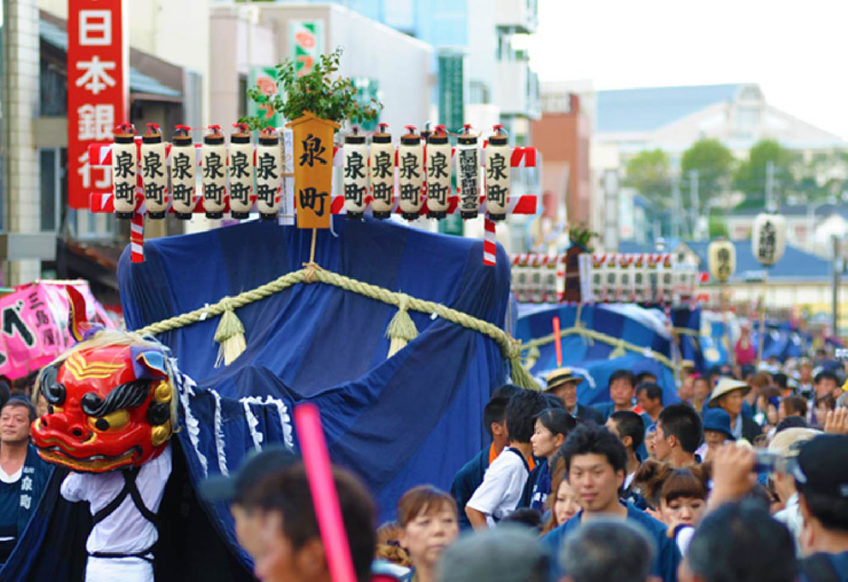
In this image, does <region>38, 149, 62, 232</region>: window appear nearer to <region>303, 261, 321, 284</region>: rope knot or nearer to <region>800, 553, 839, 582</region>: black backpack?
<region>303, 261, 321, 284</region>: rope knot

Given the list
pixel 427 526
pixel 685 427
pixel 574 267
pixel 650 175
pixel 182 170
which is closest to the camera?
pixel 427 526

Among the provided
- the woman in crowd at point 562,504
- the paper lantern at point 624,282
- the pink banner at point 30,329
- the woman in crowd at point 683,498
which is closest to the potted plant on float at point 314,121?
the pink banner at point 30,329

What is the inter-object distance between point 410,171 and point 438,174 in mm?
222

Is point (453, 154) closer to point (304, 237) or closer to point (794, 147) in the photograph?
point (304, 237)

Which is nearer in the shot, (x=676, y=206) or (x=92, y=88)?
(x=92, y=88)

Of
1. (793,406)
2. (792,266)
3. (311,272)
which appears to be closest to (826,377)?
(793,406)

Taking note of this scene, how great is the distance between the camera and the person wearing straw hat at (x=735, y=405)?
11.9 metres

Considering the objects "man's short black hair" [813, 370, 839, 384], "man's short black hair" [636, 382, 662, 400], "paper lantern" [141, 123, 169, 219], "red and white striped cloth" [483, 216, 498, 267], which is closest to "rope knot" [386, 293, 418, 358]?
"red and white striped cloth" [483, 216, 498, 267]

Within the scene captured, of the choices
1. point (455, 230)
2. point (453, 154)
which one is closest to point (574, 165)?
point (455, 230)

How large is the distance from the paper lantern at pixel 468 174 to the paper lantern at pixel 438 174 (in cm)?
9

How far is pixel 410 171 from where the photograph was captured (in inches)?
424

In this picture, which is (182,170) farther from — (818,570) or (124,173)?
(818,570)

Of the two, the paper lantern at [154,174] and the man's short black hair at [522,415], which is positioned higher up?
the paper lantern at [154,174]

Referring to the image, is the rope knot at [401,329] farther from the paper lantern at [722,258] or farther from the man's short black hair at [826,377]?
the paper lantern at [722,258]
